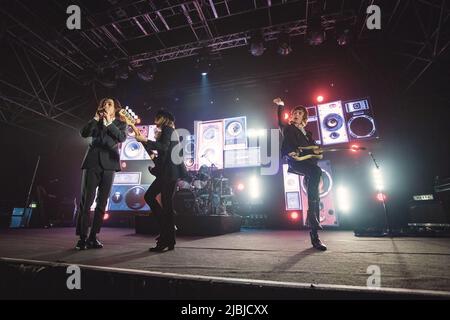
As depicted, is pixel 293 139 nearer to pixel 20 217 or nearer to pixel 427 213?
pixel 427 213

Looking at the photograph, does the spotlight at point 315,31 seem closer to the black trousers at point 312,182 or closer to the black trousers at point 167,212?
the black trousers at point 312,182

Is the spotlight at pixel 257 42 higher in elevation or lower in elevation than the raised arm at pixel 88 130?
higher

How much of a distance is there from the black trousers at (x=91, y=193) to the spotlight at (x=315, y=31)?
678 cm

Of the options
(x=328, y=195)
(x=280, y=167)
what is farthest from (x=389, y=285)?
(x=280, y=167)

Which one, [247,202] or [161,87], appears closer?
[247,202]

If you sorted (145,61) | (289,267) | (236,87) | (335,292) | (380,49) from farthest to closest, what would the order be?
(236,87)
(145,61)
(380,49)
(289,267)
(335,292)

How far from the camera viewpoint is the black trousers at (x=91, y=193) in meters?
3.07

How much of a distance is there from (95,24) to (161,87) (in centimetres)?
406

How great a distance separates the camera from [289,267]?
1961 millimetres

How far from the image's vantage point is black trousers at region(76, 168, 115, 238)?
121 inches

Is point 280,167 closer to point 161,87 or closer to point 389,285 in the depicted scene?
point 161,87

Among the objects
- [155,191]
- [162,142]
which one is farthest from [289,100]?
[155,191]

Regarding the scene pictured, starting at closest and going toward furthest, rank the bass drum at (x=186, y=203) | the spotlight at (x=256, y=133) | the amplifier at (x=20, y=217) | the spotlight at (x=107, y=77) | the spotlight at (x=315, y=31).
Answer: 1. the bass drum at (x=186, y=203)
2. the spotlight at (x=315, y=31)
3. the amplifier at (x=20, y=217)
4. the spotlight at (x=107, y=77)
5. the spotlight at (x=256, y=133)

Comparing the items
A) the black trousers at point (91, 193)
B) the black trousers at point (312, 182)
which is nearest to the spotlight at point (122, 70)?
the black trousers at point (91, 193)
